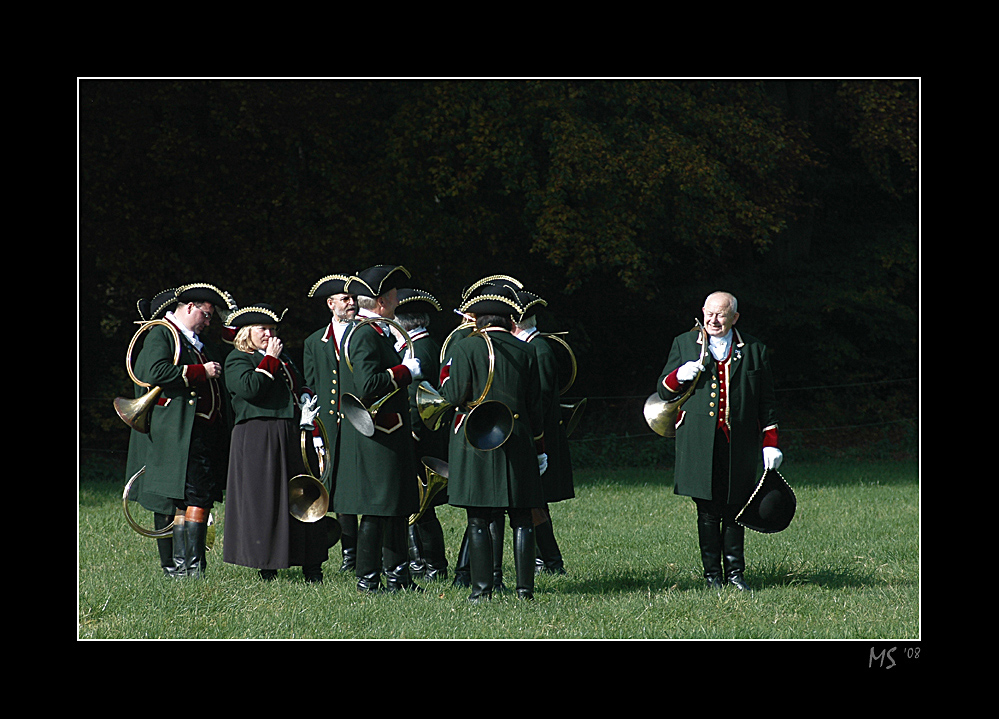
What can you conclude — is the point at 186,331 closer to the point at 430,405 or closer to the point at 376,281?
the point at 376,281

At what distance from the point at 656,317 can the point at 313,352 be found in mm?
14232

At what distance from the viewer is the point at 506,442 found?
26.4ft

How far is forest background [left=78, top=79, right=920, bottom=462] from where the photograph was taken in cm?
1862

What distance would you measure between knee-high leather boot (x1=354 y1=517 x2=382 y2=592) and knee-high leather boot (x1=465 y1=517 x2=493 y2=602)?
0.79 m

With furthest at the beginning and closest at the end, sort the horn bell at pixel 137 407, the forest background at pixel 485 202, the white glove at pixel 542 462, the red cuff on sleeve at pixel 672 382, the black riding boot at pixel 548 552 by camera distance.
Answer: the forest background at pixel 485 202
the black riding boot at pixel 548 552
the horn bell at pixel 137 407
the red cuff on sleeve at pixel 672 382
the white glove at pixel 542 462

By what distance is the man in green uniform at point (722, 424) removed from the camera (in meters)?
8.49

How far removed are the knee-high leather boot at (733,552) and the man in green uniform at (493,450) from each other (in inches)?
57.4

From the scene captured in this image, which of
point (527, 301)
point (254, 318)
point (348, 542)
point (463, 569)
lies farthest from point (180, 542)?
point (527, 301)

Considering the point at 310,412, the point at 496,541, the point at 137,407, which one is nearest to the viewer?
the point at 496,541

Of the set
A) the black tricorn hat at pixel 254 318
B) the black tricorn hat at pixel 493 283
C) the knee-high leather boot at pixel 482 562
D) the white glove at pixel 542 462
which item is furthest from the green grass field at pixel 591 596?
the black tricorn hat at pixel 493 283

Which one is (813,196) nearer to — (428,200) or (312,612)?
(428,200)

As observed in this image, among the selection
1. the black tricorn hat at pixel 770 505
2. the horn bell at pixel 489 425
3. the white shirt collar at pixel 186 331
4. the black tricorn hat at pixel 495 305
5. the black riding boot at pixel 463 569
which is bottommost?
the black riding boot at pixel 463 569

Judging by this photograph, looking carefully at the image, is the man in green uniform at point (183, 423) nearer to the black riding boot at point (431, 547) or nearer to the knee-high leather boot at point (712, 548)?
the black riding boot at point (431, 547)

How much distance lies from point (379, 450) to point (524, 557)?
1.31 meters
